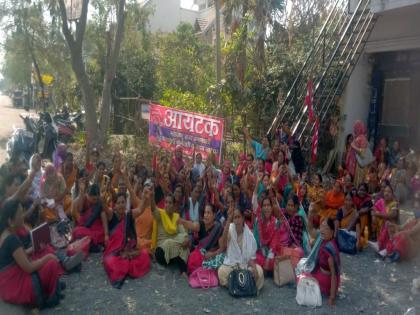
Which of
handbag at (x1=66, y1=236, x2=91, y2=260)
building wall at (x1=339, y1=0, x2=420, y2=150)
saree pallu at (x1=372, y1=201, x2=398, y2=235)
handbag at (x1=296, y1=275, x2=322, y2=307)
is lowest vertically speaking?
handbag at (x1=296, y1=275, x2=322, y2=307)

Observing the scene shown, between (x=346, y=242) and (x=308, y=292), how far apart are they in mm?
2085

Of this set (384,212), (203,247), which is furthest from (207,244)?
(384,212)

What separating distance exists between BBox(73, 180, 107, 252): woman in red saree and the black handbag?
2123mm

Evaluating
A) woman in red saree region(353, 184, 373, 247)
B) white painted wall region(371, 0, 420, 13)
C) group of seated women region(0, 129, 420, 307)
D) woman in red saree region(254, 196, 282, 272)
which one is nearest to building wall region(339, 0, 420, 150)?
white painted wall region(371, 0, 420, 13)

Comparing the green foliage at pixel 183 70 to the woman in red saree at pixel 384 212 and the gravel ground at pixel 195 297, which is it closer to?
the woman in red saree at pixel 384 212

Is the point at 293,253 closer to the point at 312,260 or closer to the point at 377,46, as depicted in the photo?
the point at 312,260

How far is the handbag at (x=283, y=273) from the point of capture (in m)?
5.79

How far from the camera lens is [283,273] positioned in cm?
581

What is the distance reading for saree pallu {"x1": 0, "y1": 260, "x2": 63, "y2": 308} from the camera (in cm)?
465

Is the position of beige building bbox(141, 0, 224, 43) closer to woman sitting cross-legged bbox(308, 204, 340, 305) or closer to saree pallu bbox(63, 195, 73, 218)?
saree pallu bbox(63, 195, 73, 218)

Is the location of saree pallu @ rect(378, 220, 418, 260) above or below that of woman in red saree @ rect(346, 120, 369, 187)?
below

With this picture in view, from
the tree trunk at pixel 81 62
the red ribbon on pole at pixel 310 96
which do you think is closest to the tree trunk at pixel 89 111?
the tree trunk at pixel 81 62

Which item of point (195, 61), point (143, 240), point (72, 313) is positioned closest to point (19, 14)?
point (195, 61)

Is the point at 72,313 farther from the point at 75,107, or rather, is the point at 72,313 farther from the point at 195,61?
the point at 75,107
